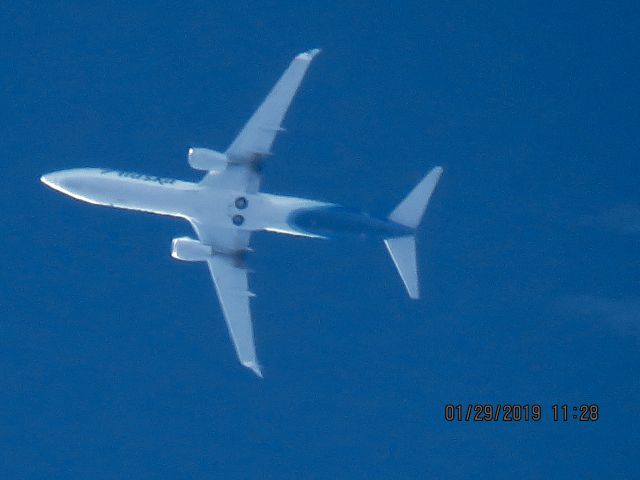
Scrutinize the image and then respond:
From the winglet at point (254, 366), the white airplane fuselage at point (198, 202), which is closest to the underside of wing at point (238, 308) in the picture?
the winglet at point (254, 366)

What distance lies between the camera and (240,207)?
1188 inches

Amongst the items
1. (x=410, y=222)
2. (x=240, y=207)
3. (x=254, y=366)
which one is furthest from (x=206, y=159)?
(x=254, y=366)

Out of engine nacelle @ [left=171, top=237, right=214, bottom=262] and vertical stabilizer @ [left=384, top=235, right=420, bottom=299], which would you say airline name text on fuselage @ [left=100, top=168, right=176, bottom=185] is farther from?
vertical stabilizer @ [left=384, top=235, right=420, bottom=299]

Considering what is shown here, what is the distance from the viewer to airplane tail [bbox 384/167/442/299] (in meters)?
29.3

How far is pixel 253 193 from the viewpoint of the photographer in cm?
3011

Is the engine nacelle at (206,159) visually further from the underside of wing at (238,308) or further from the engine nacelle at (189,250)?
the underside of wing at (238,308)

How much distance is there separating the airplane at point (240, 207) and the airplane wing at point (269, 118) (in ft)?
0.11

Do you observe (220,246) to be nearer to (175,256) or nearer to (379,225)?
(175,256)

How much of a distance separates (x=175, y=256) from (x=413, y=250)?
835cm

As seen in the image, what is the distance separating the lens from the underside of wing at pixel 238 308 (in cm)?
3112

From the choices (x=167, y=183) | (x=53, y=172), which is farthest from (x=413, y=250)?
(x=53, y=172)

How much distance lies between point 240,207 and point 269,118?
3.33 metres

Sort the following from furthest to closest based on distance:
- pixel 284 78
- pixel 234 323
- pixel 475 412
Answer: pixel 475 412 < pixel 234 323 < pixel 284 78

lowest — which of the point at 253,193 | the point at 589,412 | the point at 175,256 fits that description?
the point at 589,412
